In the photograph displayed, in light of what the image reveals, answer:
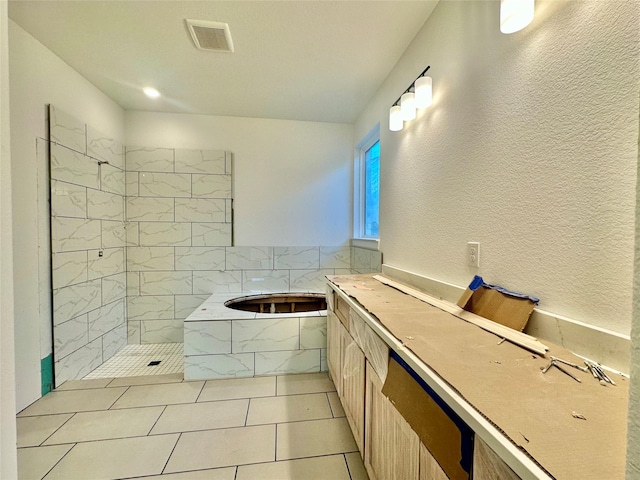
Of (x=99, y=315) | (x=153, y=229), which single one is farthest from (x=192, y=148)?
A: (x=99, y=315)

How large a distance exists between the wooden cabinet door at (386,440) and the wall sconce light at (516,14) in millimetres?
1349

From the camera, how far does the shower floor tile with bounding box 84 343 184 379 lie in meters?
2.31

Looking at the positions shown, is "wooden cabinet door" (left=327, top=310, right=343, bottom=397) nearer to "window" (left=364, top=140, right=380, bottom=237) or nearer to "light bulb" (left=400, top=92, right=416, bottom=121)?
"window" (left=364, top=140, right=380, bottom=237)

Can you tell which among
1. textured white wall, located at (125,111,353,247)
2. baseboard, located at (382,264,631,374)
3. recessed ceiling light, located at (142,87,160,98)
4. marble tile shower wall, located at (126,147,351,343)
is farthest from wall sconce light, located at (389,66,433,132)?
recessed ceiling light, located at (142,87,160,98)

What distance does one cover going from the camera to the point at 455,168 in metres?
1.36

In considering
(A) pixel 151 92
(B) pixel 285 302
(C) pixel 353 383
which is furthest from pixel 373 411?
(A) pixel 151 92

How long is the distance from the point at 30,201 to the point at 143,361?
5.21 ft

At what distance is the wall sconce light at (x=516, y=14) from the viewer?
91cm

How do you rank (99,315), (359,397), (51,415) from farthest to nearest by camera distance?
(99,315), (51,415), (359,397)

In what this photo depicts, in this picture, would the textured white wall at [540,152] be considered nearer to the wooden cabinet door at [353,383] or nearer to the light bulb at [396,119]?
the light bulb at [396,119]

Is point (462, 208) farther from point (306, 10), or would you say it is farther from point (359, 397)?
point (306, 10)

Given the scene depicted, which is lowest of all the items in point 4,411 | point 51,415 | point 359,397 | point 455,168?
point 51,415

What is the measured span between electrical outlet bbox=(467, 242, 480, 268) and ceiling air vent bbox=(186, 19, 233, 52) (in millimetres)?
1903

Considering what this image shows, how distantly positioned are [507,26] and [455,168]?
22.0 inches
